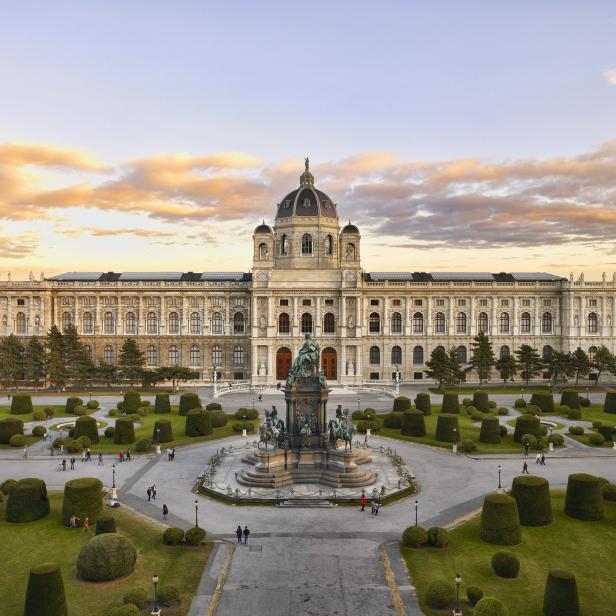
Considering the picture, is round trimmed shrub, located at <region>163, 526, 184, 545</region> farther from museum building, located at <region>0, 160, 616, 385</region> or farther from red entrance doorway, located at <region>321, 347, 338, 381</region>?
museum building, located at <region>0, 160, 616, 385</region>

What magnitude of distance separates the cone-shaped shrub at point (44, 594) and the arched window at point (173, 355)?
78854mm

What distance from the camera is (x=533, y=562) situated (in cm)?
3133

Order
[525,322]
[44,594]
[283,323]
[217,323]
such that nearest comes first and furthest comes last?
[44,594] → [283,323] → [217,323] → [525,322]

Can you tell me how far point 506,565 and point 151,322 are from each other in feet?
274

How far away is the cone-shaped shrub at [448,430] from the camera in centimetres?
5725

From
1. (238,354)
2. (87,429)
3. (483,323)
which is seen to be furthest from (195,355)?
(483,323)

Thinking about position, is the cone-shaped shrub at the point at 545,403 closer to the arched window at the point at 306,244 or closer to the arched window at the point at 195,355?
the arched window at the point at 306,244

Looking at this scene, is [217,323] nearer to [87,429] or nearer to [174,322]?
[174,322]

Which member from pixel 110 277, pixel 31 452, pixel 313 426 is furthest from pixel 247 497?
pixel 110 277

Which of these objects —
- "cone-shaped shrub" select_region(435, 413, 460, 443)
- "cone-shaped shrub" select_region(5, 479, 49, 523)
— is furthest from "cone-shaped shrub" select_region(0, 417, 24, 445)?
"cone-shaped shrub" select_region(435, 413, 460, 443)

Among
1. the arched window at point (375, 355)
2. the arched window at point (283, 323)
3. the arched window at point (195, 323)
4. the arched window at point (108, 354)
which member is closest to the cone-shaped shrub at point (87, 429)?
the arched window at point (283, 323)

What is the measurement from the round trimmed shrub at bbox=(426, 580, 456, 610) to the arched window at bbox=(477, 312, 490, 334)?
8030cm

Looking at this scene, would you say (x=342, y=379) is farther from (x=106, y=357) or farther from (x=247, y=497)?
(x=247, y=497)

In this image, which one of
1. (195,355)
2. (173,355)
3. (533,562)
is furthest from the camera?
(173,355)
